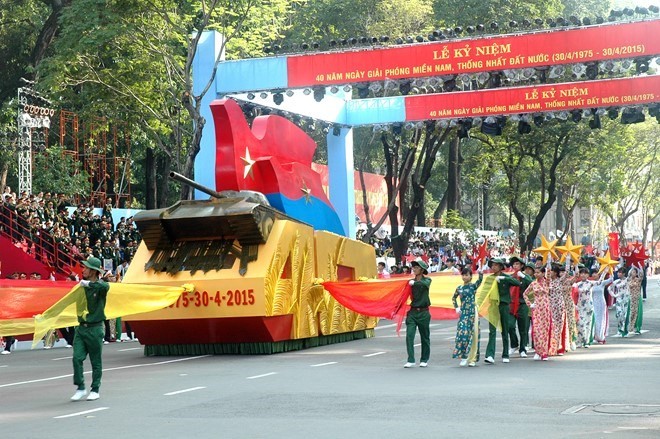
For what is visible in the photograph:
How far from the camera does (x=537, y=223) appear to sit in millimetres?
47531

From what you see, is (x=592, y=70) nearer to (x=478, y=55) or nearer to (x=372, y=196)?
(x=478, y=55)

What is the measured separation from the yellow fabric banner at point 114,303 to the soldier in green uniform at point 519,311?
19.2ft

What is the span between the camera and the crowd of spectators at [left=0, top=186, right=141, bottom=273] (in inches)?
1189

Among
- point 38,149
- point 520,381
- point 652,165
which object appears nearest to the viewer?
point 520,381

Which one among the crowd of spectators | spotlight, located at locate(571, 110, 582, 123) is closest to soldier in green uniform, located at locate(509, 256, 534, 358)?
spotlight, located at locate(571, 110, 582, 123)

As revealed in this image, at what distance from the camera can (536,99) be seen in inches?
1256

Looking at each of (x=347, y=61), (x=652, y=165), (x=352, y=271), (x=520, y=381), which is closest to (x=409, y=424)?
(x=520, y=381)

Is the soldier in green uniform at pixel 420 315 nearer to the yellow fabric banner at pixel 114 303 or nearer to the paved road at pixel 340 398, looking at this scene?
the paved road at pixel 340 398

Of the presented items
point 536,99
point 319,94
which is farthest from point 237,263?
point 536,99

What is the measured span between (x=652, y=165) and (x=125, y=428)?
6412 centimetres

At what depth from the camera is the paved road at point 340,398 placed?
11.0 m

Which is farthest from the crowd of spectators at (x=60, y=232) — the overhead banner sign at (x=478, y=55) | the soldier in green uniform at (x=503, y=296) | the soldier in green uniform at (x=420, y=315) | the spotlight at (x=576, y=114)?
the spotlight at (x=576, y=114)

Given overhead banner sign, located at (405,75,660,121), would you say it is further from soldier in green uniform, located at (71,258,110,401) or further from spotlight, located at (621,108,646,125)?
soldier in green uniform, located at (71,258,110,401)

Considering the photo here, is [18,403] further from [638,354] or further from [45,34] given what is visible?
[45,34]
